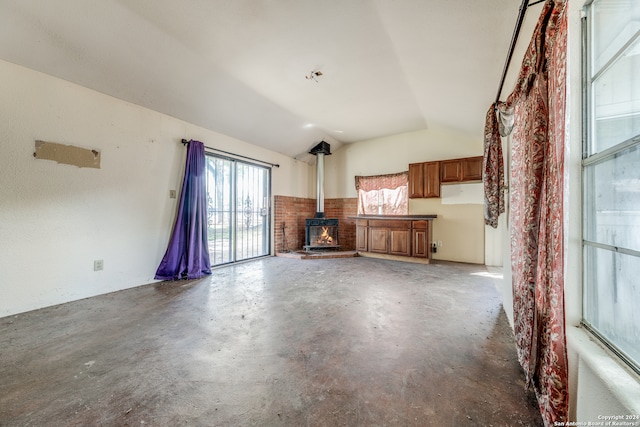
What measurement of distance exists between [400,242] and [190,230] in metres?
3.99

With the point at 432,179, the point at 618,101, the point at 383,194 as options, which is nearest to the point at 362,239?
the point at 383,194

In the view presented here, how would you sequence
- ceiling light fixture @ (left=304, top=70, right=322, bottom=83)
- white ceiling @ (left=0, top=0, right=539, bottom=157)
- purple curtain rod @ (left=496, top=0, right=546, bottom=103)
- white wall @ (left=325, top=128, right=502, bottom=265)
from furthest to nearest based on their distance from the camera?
white wall @ (left=325, top=128, right=502, bottom=265) → ceiling light fixture @ (left=304, top=70, right=322, bottom=83) → white ceiling @ (left=0, top=0, right=539, bottom=157) → purple curtain rod @ (left=496, top=0, right=546, bottom=103)

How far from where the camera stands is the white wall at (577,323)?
748 millimetres

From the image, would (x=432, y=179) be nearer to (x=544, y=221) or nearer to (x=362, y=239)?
(x=362, y=239)

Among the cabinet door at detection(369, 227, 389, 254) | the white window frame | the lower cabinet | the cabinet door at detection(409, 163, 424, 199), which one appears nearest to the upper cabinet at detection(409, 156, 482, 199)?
the cabinet door at detection(409, 163, 424, 199)

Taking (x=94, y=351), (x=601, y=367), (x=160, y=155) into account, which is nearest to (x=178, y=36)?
(x=160, y=155)

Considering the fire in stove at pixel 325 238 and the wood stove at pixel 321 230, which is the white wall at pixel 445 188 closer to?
the wood stove at pixel 321 230

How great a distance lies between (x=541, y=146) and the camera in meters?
1.13

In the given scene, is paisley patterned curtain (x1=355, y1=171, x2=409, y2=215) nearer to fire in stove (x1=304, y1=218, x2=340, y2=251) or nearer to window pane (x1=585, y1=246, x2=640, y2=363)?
fire in stove (x1=304, y1=218, x2=340, y2=251)

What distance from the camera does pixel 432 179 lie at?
4910 mm

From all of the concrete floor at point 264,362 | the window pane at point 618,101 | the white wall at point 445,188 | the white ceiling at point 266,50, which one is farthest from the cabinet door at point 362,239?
the window pane at point 618,101

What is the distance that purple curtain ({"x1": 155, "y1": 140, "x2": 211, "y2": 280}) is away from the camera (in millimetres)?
3389

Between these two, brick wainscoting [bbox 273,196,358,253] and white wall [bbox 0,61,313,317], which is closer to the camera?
white wall [bbox 0,61,313,317]

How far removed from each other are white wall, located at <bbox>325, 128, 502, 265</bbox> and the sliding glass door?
2.73 metres
